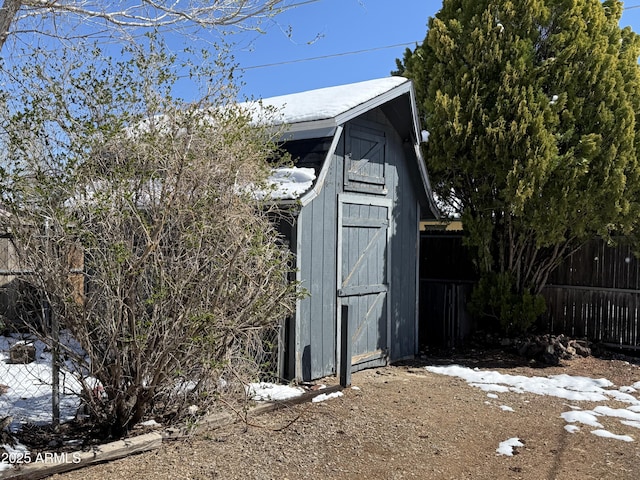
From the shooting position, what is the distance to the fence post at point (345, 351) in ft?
22.1

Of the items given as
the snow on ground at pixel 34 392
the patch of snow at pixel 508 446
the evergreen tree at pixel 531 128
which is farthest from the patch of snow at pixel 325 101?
the patch of snow at pixel 508 446

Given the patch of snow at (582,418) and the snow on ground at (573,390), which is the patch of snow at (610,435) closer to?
the snow on ground at (573,390)

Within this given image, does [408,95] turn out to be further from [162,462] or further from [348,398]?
[162,462]

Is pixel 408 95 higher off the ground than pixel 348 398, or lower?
higher

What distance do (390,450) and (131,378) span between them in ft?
7.34

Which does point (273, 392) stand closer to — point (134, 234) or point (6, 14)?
point (134, 234)

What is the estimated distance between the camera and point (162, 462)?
4.40 meters

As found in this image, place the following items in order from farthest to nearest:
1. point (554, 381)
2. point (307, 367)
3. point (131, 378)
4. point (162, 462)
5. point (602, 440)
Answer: point (554, 381) < point (307, 367) < point (602, 440) < point (131, 378) < point (162, 462)

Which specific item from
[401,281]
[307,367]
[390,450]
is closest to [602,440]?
[390,450]

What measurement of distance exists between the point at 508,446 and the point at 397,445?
1.02m

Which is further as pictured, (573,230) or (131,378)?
(573,230)

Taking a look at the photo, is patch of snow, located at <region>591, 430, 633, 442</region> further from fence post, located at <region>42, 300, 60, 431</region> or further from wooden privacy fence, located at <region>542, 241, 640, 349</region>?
fence post, located at <region>42, 300, 60, 431</region>

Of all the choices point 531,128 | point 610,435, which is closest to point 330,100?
point 531,128

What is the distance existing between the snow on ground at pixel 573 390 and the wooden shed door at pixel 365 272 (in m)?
0.94
